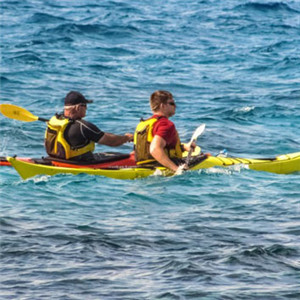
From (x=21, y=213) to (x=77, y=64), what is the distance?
575 inches

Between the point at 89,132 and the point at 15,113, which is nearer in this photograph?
the point at 89,132

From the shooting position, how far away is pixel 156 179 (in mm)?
9664

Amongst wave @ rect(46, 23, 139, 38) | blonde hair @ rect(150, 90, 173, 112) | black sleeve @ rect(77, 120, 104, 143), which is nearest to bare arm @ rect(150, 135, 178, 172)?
blonde hair @ rect(150, 90, 173, 112)

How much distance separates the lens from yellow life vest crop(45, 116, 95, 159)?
9594mm

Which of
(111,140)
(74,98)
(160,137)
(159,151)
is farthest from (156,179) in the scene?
(74,98)

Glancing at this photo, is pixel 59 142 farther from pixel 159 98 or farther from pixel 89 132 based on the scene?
pixel 159 98

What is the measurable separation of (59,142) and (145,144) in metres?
1.09

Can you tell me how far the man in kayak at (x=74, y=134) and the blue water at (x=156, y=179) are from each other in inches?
16.3

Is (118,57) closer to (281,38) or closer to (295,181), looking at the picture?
(281,38)

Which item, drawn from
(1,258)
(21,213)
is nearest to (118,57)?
(21,213)

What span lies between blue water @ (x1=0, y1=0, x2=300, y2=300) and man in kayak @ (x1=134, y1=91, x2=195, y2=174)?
31 centimetres

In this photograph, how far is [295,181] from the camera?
33.1 ft

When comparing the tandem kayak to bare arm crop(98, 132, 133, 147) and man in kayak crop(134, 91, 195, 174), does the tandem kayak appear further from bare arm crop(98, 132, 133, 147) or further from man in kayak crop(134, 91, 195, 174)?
bare arm crop(98, 132, 133, 147)

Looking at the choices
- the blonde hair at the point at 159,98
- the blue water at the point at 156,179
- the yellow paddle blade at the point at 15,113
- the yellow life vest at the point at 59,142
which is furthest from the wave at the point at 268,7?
the yellow life vest at the point at 59,142
